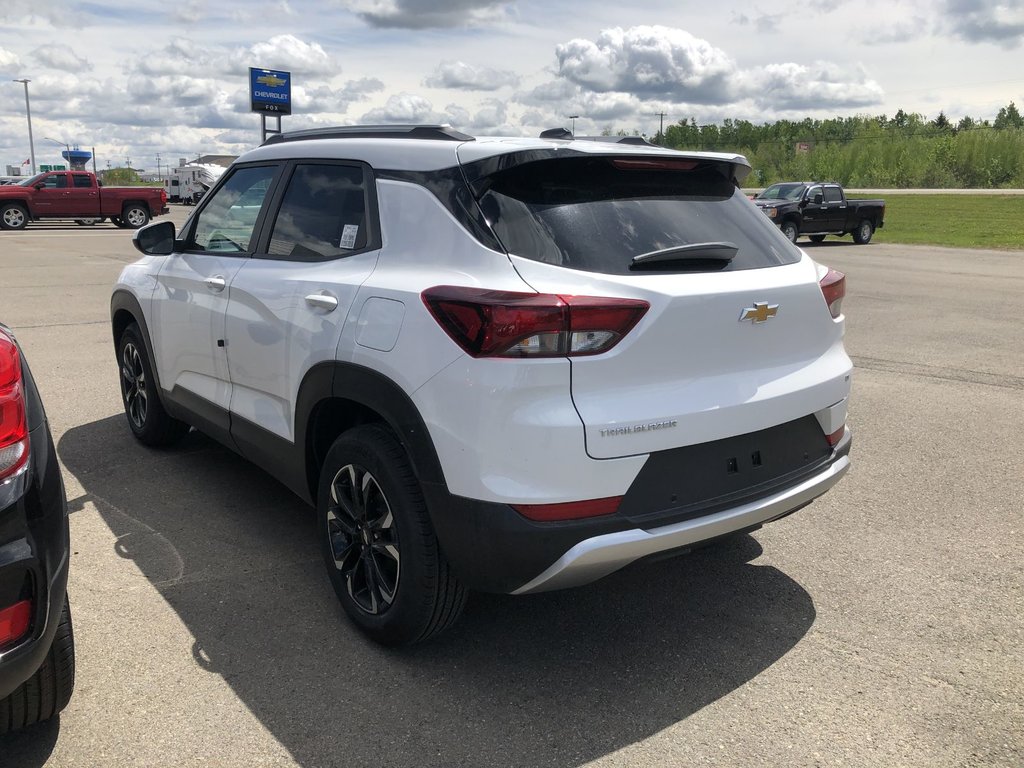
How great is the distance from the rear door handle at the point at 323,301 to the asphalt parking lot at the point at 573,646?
1223 millimetres

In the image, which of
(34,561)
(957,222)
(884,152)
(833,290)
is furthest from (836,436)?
(884,152)

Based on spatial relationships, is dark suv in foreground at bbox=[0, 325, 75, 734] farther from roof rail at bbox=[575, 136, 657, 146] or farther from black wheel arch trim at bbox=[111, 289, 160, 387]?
black wheel arch trim at bbox=[111, 289, 160, 387]

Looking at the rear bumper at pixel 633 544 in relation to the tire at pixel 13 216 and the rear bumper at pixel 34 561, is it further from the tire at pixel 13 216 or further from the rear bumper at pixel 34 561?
the tire at pixel 13 216

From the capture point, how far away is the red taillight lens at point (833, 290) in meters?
3.38

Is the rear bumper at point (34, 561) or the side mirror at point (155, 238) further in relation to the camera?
the side mirror at point (155, 238)

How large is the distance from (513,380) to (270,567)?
1.87 metres

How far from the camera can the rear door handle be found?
322 cm

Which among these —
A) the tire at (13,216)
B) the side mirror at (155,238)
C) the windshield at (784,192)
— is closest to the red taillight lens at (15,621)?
the side mirror at (155,238)

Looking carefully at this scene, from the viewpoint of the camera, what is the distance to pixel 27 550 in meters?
2.25

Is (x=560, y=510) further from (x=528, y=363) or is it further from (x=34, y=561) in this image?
(x=34, y=561)

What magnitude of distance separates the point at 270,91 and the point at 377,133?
48.2 metres

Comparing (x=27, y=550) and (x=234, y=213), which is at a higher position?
(x=234, y=213)

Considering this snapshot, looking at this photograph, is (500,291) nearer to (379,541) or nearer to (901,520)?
(379,541)

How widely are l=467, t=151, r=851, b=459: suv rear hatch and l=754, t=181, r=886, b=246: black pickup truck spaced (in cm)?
2208
